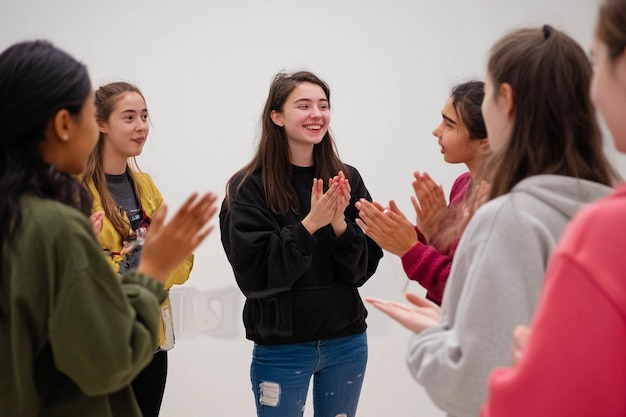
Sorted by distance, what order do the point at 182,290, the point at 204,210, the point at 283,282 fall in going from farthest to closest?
the point at 182,290
the point at 283,282
the point at 204,210

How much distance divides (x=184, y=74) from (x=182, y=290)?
1.00 m

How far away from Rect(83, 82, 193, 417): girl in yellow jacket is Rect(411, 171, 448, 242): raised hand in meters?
0.98

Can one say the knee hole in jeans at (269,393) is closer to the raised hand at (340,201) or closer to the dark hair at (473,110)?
the raised hand at (340,201)

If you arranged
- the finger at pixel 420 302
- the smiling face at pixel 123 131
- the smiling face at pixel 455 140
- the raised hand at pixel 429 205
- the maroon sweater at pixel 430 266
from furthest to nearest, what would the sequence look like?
the smiling face at pixel 123 131 < the smiling face at pixel 455 140 < the raised hand at pixel 429 205 < the maroon sweater at pixel 430 266 < the finger at pixel 420 302

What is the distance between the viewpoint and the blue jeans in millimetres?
2367

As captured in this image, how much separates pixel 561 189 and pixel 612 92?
1.17ft

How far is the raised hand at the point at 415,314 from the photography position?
4.25 ft

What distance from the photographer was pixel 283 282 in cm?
233

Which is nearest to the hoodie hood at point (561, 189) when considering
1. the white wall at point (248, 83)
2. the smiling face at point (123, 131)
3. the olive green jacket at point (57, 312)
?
the olive green jacket at point (57, 312)

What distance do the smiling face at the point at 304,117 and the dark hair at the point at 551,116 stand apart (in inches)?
51.0

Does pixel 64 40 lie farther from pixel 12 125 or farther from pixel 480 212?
pixel 480 212

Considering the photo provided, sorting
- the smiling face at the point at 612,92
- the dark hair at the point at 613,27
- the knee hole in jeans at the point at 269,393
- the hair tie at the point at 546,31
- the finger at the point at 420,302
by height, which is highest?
the dark hair at the point at 613,27

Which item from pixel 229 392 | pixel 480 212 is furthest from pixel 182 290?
pixel 480 212

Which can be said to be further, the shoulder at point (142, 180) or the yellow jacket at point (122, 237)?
the shoulder at point (142, 180)
